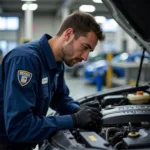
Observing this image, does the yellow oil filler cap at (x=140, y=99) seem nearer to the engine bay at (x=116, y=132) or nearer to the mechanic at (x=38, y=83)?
the engine bay at (x=116, y=132)

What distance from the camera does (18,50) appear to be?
5.54 ft

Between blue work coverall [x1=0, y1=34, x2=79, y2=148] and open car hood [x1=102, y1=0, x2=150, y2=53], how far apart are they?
1.69ft

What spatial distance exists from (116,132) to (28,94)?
0.57m

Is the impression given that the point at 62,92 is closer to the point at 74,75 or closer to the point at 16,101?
the point at 16,101

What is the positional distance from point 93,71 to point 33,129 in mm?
7986

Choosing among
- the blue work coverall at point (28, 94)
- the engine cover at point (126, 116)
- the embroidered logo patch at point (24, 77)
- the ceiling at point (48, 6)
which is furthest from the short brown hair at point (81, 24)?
the ceiling at point (48, 6)

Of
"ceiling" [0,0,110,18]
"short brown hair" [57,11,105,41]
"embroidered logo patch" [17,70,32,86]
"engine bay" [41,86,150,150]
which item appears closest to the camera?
"engine bay" [41,86,150,150]

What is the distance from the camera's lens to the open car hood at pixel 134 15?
1836 mm

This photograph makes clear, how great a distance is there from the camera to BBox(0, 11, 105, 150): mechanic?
155 cm

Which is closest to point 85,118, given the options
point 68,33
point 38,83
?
point 38,83

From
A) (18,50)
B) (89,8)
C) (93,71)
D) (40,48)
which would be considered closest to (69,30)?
(40,48)

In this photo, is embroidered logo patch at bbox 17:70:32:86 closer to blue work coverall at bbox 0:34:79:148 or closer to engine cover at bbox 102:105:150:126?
blue work coverall at bbox 0:34:79:148

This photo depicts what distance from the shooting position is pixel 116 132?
1760 millimetres

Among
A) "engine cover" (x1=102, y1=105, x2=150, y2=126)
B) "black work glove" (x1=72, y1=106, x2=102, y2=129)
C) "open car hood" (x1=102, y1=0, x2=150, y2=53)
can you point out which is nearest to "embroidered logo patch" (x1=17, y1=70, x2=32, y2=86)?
"black work glove" (x1=72, y1=106, x2=102, y2=129)
